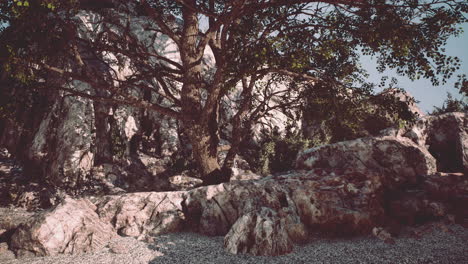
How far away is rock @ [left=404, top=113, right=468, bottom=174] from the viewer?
37.1 ft

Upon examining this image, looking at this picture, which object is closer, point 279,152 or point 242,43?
point 242,43

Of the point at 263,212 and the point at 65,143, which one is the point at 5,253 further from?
the point at 65,143

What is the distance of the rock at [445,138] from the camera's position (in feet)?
37.1

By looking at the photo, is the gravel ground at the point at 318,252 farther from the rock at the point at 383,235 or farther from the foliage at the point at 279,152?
the foliage at the point at 279,152

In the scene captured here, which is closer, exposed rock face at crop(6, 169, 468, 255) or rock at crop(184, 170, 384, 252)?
exposed rock face at crop(6, 169, 468, 255)

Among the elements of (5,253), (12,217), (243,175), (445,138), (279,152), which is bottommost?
(5,253)

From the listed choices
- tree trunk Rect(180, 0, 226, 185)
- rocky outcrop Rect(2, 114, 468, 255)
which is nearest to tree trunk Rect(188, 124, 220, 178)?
tree trunk Rect(180, 0, 226, 185)

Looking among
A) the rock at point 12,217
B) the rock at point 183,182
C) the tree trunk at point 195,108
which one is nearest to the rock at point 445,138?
the tree trunk at point 195,108

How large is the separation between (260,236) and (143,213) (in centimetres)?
334

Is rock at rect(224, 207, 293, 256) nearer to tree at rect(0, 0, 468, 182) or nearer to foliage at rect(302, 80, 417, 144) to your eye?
tree at rect(0, 0, 468, 182)

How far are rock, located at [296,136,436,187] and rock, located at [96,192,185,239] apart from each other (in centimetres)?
523

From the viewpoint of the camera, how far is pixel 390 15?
605 cm

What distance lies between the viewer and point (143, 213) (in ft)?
20.1

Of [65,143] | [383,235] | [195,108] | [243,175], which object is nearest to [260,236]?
[383,235]
